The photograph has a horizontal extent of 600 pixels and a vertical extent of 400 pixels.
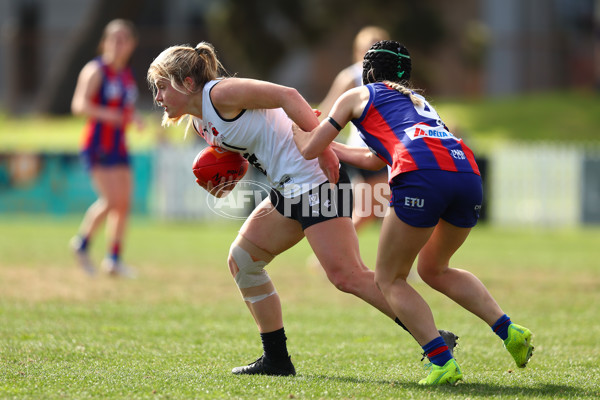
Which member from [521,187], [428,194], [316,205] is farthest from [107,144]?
[521,187]

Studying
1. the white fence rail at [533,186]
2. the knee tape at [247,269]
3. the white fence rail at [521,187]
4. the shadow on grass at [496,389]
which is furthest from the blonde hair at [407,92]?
the white fence rail at [533,186]

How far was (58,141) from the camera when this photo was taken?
29203mm

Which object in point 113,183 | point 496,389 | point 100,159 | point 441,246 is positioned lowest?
point 496,389

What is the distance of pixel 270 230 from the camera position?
461cm

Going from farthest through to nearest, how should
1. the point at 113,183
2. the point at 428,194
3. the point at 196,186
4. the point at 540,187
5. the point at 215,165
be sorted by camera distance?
the point at 196,186, the point at 540,187, the point at 113,183, the point at 215,165, the point at 428,194

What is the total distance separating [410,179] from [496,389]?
1.12m

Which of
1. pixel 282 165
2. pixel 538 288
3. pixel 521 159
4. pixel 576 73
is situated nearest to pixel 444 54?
pixel 576 73

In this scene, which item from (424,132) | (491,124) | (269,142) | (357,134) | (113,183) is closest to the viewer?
(424,132)

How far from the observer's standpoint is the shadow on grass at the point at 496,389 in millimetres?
4180

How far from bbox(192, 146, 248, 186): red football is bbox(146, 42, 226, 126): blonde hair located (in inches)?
15.0

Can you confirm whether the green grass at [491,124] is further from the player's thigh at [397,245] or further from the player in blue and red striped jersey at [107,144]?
the player's thigh at [397,245]

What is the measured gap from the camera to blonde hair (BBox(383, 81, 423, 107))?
4352mm

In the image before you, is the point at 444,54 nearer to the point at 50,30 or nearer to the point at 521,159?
the point at 50,30

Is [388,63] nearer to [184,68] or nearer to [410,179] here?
[410,179]
